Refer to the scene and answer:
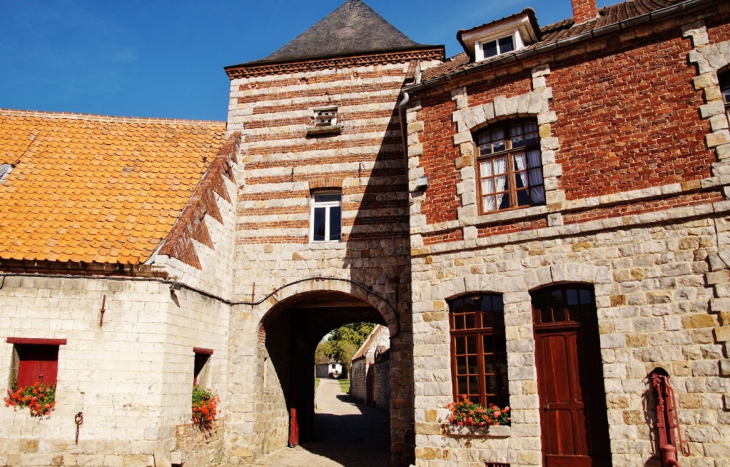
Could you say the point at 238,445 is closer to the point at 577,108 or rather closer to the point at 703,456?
the point at 703,456

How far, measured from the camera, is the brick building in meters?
6.87

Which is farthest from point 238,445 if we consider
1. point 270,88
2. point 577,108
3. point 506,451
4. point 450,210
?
point 577,108

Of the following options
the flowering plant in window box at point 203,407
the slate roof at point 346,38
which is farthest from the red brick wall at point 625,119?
the flowering plant in window box at point 203,407

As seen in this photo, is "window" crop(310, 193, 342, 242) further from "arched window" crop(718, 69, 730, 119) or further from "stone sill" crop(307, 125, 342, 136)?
"arched window" crop(718, 69, 730, 119)

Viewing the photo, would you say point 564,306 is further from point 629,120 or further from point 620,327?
point 629,120

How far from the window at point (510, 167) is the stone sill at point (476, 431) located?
321cm

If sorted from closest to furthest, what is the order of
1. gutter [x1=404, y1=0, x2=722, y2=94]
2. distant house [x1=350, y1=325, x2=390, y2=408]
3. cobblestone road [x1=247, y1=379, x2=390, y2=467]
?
gutter [x1=404, y1=0, x2=722, y2=94], cobblestone road [x1=247, y1=379, x2=390, y2=467], distant house [x1=350, y1=325, x2=390, y2=408]

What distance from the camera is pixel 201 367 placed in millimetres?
10297

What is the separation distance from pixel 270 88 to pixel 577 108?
7.28 meters

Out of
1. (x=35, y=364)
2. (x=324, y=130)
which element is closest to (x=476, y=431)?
(x=35, y=364)

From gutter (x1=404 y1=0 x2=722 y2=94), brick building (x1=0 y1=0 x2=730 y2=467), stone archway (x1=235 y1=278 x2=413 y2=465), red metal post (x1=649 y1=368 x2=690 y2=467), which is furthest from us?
stone archway (x1=235 y1=278 x2=413 y2=465)

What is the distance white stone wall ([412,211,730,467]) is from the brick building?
0.08ft

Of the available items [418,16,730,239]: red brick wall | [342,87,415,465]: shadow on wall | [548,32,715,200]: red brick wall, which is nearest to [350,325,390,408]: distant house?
[342,87,415,465]: shadow on wall

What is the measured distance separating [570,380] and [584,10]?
23.4 ft
